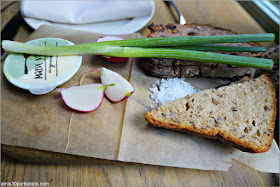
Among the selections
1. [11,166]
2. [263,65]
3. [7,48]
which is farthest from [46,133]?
[263,65]

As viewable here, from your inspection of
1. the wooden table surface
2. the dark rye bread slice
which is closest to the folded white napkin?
the dark rye bread slice

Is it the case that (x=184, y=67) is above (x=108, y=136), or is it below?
above

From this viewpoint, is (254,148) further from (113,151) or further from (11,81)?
(11,81)

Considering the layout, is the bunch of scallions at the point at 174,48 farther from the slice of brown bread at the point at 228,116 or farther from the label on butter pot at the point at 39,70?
the slice of brown bread at the point at 228,116

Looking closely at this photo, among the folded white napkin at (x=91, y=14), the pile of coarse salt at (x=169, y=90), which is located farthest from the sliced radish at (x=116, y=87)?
the folded white napkin at (x=91, y=14)

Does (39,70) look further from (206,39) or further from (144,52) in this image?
(206,39)

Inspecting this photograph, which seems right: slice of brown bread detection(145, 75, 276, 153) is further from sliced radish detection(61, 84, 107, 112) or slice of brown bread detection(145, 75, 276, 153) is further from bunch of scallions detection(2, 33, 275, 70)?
sliced radish detection(61, 84, 107, 112)

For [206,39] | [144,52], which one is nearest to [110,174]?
[144,52]
